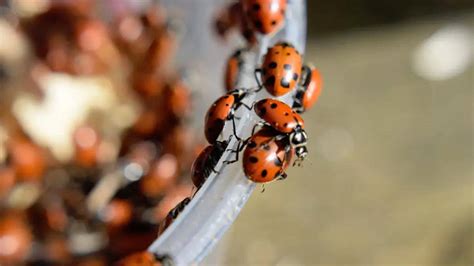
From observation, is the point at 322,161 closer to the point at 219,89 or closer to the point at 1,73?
the point at 219,89

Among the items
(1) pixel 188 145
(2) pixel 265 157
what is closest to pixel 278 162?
(2) pixel 265 157

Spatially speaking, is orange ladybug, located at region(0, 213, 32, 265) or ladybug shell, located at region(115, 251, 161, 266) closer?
ladybug shell, located at region(115, 251, 161, 266)

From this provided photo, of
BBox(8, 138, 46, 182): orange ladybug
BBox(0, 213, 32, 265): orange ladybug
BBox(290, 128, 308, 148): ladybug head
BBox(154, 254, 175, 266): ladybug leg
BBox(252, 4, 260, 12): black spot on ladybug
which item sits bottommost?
BBox(154, 254, 175, 266): ladybug leg

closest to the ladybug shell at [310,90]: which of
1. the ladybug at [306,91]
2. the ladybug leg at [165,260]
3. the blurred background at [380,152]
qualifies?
the ladybug at [306,91]

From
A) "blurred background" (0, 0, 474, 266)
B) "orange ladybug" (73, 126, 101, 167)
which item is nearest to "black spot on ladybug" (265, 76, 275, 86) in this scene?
"blurred background" (0, 0, 474, 266)

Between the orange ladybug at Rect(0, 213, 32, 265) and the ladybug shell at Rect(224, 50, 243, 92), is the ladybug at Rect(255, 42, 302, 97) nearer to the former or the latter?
the ladybug shell at Rect(224, 50, 243, 92)

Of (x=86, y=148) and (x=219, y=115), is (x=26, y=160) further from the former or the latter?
(x=219, y=115)
